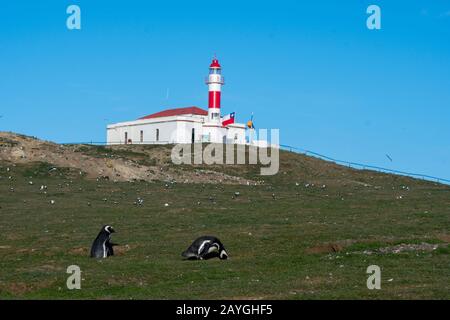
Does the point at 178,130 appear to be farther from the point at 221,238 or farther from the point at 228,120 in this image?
the point at 221,238

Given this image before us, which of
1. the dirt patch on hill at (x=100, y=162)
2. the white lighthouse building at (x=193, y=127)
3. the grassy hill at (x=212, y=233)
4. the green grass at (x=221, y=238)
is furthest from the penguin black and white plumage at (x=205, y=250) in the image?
the white lighthouse building at (x=193, y=127)

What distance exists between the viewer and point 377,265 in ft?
96.1

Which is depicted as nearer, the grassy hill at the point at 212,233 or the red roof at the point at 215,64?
the grassy hill at the point at 212,233

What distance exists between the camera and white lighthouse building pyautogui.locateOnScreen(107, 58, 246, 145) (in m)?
108

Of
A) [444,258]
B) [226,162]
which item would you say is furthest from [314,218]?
[226,162]

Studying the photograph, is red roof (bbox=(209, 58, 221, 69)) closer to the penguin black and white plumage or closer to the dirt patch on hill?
the dirt patch on hill

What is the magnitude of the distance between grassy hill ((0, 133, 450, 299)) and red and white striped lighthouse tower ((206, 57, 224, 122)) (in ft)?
112

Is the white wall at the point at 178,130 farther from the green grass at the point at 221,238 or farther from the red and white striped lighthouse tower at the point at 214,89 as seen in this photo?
the green grass at the point at 221,238

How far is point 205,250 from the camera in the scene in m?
31.8

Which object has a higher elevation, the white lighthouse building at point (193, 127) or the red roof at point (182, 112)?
the red roof at point (182, 112)

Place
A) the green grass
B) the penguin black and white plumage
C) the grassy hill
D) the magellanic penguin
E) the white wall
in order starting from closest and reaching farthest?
the green grass → the grassy hill → the penguin black and white plumage → the magellanic penguin → the white wall

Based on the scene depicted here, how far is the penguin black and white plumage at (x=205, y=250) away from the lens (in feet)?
104

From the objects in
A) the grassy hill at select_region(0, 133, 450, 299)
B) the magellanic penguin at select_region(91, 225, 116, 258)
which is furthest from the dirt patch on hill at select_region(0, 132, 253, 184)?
the magellanic penguin at select_region(91, 225, 116, 258)
